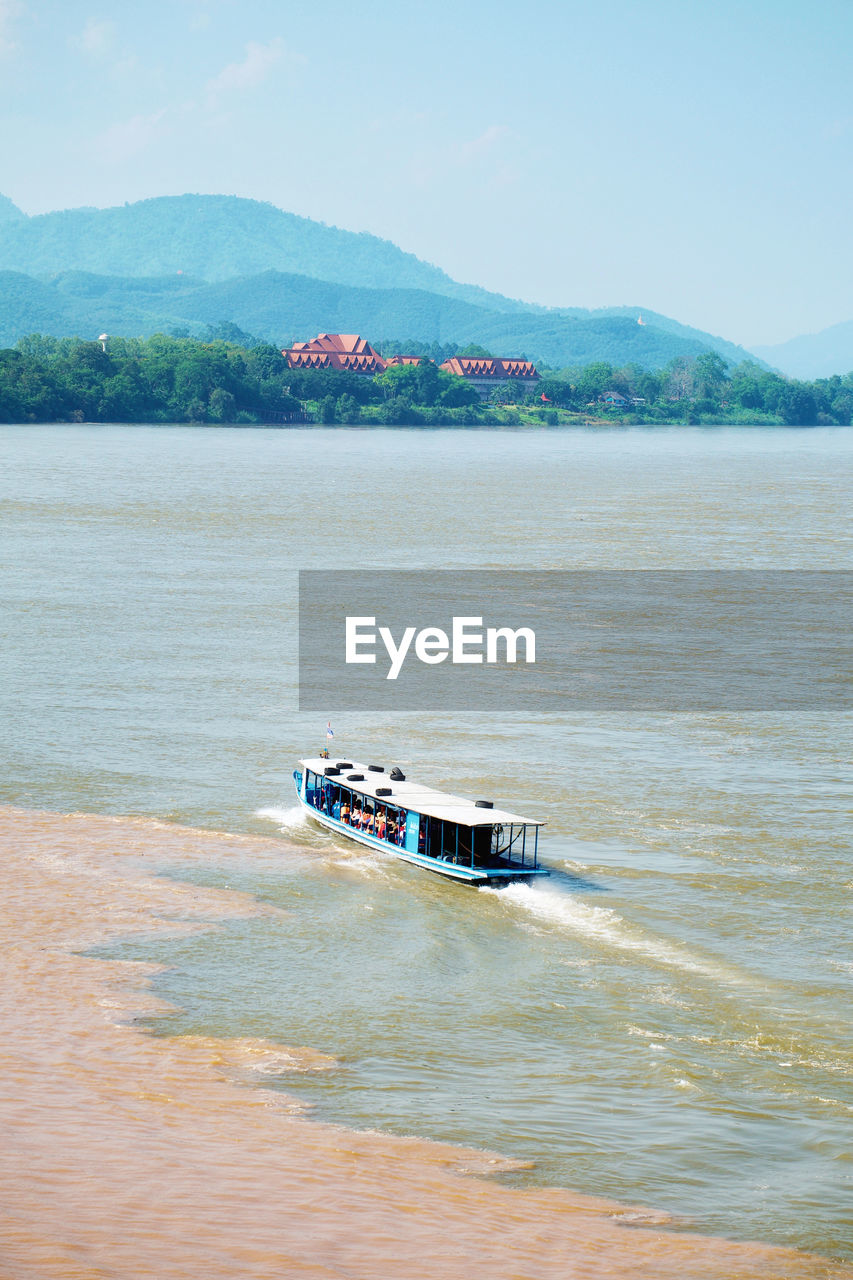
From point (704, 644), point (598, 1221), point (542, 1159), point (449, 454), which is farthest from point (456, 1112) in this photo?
point (449, 454)

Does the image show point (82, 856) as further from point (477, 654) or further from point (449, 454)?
point (449, 454)

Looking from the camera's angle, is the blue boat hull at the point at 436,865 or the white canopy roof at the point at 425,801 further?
the white canopy roof at the point at 425,801

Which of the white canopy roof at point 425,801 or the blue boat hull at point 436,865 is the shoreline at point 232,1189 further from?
the white canopy roof at point 425,801

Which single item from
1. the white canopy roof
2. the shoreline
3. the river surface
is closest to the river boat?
the white canopy roof

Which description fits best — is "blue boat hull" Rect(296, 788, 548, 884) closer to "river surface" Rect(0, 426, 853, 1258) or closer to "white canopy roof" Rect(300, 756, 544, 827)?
"river surface" Rect(0, 426, 853, 1258)

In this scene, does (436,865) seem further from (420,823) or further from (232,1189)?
(232,1189)

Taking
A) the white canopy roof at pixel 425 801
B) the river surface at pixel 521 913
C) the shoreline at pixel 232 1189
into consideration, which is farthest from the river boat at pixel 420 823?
the shoreline at pixel 232 1189
